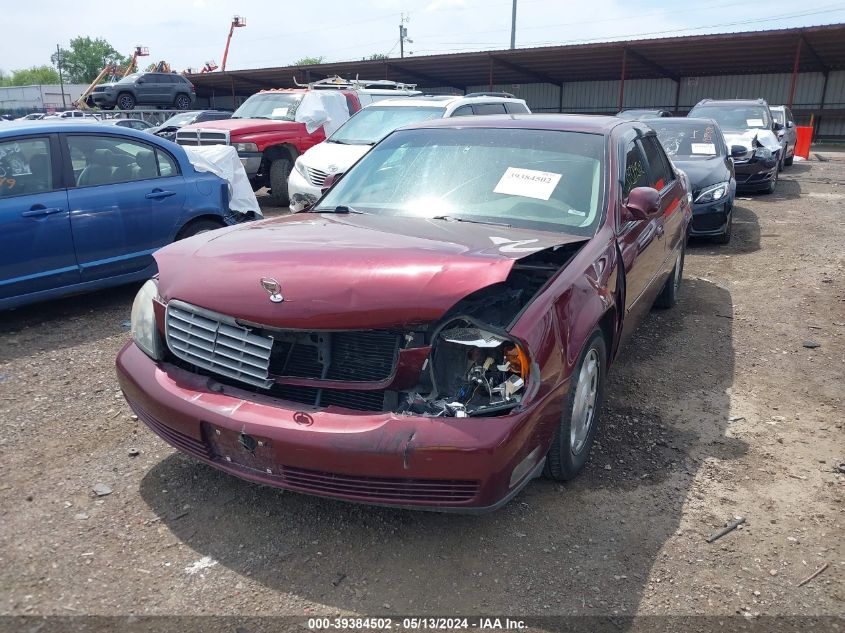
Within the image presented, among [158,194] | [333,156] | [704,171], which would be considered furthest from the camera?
[333,156]

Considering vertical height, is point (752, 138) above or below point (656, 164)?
below

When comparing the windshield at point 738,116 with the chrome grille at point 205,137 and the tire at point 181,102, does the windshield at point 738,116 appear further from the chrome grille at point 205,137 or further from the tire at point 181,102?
the tire at point 181,102

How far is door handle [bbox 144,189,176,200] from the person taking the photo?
5976 mm

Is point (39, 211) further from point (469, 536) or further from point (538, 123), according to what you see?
point (469, 536)

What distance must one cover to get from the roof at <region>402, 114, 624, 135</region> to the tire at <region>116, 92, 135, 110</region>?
29177mm

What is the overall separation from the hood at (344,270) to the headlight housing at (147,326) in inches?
6.4

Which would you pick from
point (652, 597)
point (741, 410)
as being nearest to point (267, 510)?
point (652, 597)

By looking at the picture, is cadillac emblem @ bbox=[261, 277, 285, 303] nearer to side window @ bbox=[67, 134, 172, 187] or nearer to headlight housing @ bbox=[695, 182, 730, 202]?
side window @ bbox=[67, 134, 172, 187]

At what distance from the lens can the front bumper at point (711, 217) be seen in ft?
26.8


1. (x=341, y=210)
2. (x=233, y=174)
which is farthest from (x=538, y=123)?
(x=233, y=174)

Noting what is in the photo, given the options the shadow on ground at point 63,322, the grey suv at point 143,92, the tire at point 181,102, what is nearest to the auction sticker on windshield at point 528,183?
the shadow on ground at point 63,322

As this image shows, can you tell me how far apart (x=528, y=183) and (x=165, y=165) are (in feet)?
12.7

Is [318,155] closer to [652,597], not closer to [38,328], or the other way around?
[38,328]

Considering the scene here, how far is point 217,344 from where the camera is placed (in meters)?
2.86
